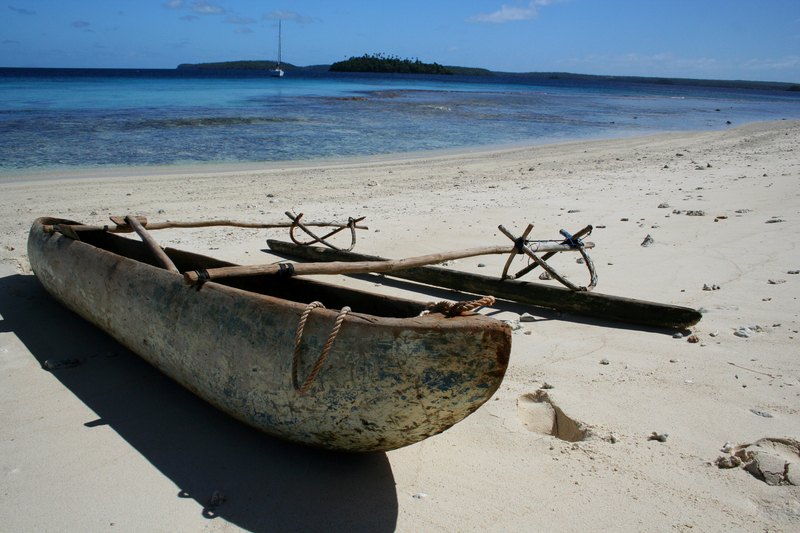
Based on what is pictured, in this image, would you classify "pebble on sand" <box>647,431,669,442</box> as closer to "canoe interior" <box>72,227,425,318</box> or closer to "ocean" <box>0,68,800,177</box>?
"canoe interior" <box>72,227,425,318</box>

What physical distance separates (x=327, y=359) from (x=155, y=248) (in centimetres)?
181

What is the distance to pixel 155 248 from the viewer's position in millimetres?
3160

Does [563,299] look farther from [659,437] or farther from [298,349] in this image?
[298,349]

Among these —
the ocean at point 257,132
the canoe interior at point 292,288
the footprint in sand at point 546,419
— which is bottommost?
the footprint in sand at point 546,419

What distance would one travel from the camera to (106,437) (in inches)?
97.3

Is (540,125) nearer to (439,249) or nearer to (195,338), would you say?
(439,249)

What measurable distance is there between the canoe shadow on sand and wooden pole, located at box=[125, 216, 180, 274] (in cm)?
72

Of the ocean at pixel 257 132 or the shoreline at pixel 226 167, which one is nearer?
the shoreline at pixel 226 167

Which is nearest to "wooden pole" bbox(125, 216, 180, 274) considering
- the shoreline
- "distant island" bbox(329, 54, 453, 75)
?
the shoreline

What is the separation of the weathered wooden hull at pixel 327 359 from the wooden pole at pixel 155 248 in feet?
0.38

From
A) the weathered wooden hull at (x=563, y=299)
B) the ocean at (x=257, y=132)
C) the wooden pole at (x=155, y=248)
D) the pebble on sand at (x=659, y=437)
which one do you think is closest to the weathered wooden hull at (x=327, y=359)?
the wooden pole at (x=155, y=248)

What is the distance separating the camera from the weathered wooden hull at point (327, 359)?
1878 mm

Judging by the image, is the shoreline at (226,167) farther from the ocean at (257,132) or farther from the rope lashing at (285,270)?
the rope lashing at (285,270)

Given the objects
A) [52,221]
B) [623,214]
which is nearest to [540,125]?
[623,214]
